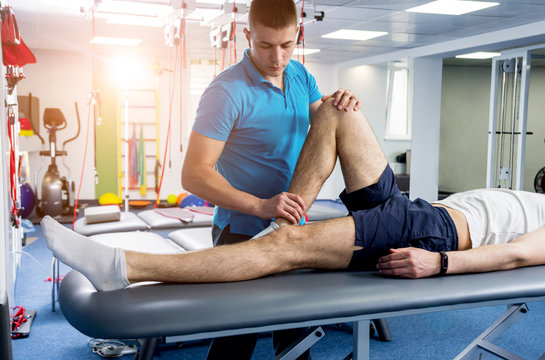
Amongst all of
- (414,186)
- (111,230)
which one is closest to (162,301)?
(111,230)

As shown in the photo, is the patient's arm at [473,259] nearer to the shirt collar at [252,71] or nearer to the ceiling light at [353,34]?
the shirt collar at [252,71]

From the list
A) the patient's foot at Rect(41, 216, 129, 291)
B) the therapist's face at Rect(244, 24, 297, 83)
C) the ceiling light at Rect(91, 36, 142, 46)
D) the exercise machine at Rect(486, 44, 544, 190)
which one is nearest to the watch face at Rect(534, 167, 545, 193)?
the exercise machine at Rect(486, 44, 544, 190)

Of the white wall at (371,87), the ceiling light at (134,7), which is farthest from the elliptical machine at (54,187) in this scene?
the white wall at (371,87)

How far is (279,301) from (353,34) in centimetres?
480

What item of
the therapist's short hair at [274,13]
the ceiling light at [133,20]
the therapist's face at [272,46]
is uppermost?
the ceiling light at [133,20]

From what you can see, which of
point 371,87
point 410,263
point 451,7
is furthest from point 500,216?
point 371,87

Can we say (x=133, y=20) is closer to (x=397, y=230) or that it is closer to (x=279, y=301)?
(x=397, y=230)

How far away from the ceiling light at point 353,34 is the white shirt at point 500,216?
13.3ft

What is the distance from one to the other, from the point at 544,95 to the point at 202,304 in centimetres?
769

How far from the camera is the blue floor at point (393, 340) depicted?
2324mm

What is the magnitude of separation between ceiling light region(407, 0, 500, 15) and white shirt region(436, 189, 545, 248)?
9.44ft

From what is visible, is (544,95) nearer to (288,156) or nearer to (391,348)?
(391,348)

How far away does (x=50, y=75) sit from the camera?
671cm

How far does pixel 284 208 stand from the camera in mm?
1409
